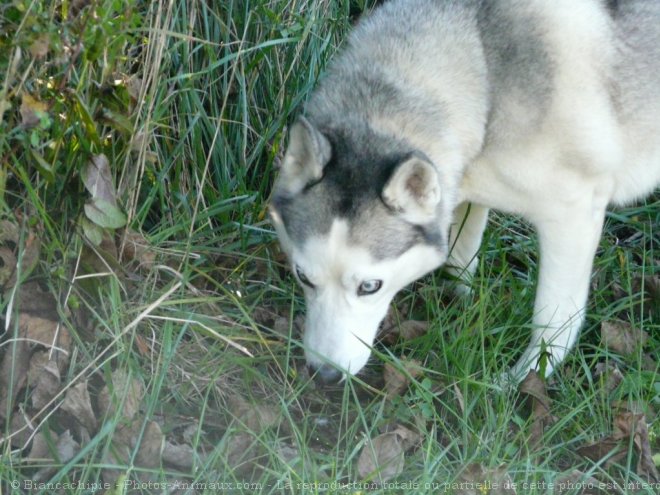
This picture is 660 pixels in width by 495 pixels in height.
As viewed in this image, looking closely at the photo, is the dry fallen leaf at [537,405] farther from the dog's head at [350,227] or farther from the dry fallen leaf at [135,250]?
the dry fallen leaf at [135,250]

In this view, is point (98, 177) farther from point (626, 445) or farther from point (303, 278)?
point (626, 445)

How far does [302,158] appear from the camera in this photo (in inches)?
147

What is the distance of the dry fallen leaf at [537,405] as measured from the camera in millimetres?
3785

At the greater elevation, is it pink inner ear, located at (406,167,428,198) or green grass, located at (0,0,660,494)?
pink inner ear, located at (406,167,428,198)

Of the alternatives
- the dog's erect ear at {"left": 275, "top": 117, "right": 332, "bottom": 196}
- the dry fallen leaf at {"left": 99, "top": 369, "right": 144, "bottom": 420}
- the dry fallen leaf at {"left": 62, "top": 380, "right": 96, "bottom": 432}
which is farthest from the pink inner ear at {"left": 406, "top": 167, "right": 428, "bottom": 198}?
the dry fallen leaf at {"left": 62, "top": 380, "right": 96, "bottom": 432}

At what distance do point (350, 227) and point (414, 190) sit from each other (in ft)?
0.96

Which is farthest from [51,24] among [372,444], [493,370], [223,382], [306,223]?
[493,370]

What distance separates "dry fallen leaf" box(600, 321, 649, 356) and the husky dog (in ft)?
0.72

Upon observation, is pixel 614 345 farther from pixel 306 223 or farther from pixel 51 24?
pixel 51 24

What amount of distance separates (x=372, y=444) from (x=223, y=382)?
701 millimetres

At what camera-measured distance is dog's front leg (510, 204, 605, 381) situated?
13.4 feet

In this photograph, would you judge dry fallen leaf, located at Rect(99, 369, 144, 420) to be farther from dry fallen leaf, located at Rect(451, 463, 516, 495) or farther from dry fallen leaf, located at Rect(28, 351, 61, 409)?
dry fallen leaf, located at Rect(451, 463, 516, 495)

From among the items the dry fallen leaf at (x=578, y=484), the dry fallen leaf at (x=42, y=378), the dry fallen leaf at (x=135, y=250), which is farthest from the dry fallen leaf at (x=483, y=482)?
the dry fallen leaf at (x=135, y=250)

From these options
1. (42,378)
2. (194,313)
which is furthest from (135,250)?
(42,378)
